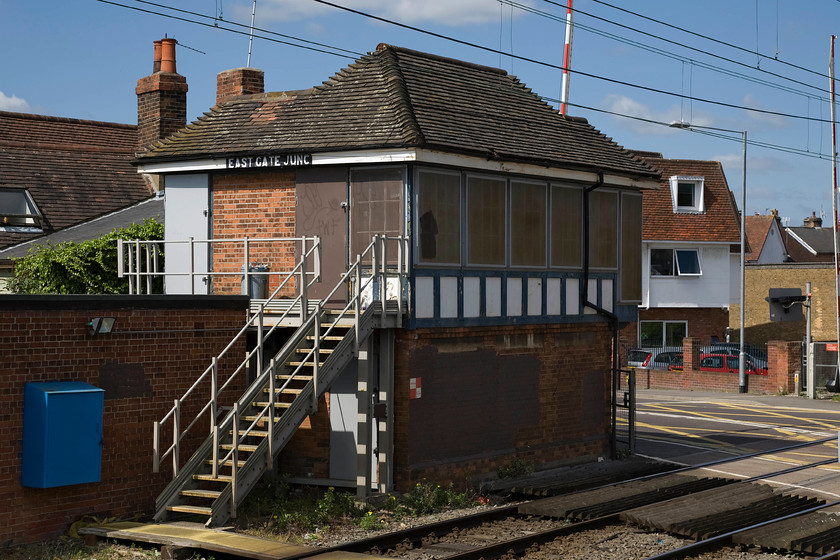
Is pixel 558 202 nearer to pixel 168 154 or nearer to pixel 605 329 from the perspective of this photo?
pixel 605 329

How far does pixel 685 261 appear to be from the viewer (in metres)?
44.7

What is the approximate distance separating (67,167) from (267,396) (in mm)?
16929

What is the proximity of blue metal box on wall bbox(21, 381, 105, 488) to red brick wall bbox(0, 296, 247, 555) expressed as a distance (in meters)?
0.15

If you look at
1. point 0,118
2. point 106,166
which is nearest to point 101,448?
point 106,166

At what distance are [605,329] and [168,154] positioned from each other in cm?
885

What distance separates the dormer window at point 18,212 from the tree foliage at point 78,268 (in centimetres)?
486

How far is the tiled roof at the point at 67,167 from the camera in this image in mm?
27250

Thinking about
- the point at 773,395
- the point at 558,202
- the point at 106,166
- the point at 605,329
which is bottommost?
the point at 773,395

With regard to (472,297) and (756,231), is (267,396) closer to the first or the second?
(472,297)

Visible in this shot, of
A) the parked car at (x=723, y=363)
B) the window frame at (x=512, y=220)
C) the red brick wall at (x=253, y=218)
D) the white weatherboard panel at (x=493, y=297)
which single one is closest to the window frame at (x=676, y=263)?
the parked car at (x=723, y=363)

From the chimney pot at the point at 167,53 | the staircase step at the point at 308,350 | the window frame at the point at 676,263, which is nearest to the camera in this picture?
the staircase step at the point at 308,350

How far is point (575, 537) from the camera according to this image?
44.9 ft

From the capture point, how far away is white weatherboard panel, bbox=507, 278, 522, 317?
1833 centimetres

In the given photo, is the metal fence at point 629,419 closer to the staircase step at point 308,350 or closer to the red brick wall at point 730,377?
the staircase step at point 308,350
